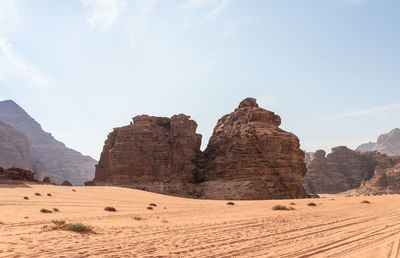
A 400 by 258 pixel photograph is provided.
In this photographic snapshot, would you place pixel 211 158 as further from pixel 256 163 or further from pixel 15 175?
pixel 15 175

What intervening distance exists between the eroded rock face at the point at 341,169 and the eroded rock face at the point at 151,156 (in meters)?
Answer: 53.8

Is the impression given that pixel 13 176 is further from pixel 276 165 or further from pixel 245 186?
pixel 276 165

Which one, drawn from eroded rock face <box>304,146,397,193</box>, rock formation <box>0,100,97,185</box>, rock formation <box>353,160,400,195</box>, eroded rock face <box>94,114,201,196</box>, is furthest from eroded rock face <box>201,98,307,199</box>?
rock formation <box>0,100,97,185</box>

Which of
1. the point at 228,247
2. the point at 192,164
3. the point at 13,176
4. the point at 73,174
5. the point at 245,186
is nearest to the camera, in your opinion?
the point at 228,247

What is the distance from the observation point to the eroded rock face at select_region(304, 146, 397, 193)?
90.2 metres

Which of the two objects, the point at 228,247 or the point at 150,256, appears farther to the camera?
the point at 228,247

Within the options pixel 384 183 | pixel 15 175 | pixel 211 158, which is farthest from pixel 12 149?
pixel 384 183

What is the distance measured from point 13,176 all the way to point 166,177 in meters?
21.7

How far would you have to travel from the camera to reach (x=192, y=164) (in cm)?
4825

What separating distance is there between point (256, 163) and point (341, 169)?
6622 cm

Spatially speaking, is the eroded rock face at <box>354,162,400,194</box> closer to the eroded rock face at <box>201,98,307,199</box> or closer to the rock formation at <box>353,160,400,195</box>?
the rock formation at <box>353,160,400,195</box>

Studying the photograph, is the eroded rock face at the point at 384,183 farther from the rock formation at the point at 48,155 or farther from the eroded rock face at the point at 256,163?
the rock formation at the point at 48,155

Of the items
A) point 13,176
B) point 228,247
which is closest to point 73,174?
point 13,176

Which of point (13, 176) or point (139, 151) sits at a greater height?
point (139, 151)
